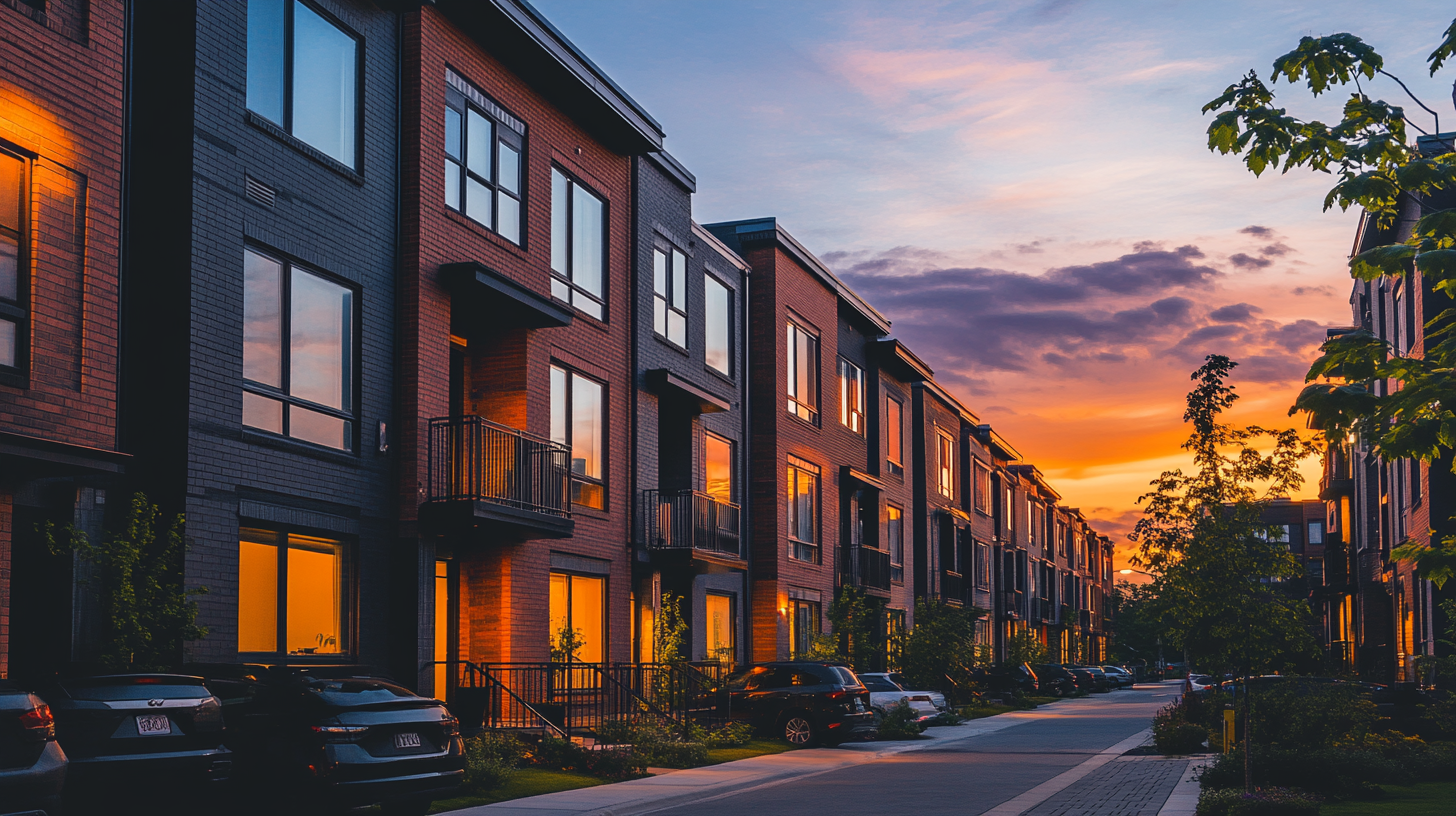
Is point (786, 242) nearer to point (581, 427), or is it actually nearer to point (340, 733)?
point (581, 427)

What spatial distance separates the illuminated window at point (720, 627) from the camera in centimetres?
3228

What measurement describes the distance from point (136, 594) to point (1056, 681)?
163 feet

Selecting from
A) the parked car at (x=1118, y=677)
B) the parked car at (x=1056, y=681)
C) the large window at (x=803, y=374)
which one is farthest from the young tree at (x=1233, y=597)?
the parked car at (x=1118, y=677)

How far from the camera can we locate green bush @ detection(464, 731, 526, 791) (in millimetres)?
16516

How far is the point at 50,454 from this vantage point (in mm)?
13492

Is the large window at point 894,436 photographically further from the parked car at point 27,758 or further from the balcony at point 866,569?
the parked car at point 27,758

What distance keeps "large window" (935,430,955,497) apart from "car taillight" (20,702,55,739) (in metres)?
46.7

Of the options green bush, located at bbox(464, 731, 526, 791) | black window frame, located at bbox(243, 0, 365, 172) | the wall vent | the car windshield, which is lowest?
green bush, located at bbox(464, 731, 526, 791)

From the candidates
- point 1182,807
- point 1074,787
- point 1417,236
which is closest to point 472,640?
point 1074,787

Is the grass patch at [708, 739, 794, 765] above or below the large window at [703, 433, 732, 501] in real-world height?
below

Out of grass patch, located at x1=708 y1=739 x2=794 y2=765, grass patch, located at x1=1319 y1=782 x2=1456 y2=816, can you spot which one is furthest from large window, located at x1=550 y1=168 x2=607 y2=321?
grass patch, located at x1=1319 y1=782 x2=1456 y2=816

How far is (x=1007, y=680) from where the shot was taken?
5003 cm

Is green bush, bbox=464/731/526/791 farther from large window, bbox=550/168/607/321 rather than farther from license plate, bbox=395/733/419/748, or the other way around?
large window, bbox=550/168/607/321

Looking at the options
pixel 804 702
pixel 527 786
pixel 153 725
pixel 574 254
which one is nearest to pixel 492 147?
pixel 574 254
